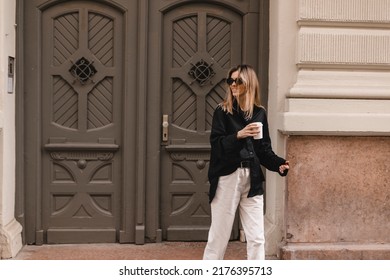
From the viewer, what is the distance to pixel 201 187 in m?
8.05

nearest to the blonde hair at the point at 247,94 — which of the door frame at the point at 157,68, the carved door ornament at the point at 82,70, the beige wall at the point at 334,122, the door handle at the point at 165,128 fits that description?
the beige wall at the point at 334,122

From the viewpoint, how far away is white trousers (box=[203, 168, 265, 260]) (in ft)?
20.3

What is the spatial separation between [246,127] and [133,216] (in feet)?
7.71

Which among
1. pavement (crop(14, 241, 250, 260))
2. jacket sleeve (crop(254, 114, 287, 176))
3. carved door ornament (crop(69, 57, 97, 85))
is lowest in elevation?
pavement (crop(14, 241, 250, 260))

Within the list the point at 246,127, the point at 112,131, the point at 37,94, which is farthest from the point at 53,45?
the point at 246,127

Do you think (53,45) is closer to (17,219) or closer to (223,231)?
(17,219)

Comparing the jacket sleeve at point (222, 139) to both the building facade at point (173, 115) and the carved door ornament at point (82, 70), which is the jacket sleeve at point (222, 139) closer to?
the building facade at point (173, 115)

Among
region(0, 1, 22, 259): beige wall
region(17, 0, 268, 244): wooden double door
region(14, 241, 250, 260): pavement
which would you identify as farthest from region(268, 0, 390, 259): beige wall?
region(0, 1, 22, 259): beige wall

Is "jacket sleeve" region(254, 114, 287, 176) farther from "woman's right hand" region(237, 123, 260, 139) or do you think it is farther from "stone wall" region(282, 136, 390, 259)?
"stone wall" region(282, 136, 390, 259)

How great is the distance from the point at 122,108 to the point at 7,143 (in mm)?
1223

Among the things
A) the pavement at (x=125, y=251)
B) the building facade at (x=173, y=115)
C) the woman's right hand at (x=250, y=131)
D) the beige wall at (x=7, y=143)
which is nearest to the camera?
the woman's right hand at (x=250, y=131)

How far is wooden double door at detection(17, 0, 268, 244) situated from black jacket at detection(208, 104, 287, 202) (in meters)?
1.71

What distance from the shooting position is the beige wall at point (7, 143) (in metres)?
7.25

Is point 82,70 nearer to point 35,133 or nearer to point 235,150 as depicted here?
point 35,133
